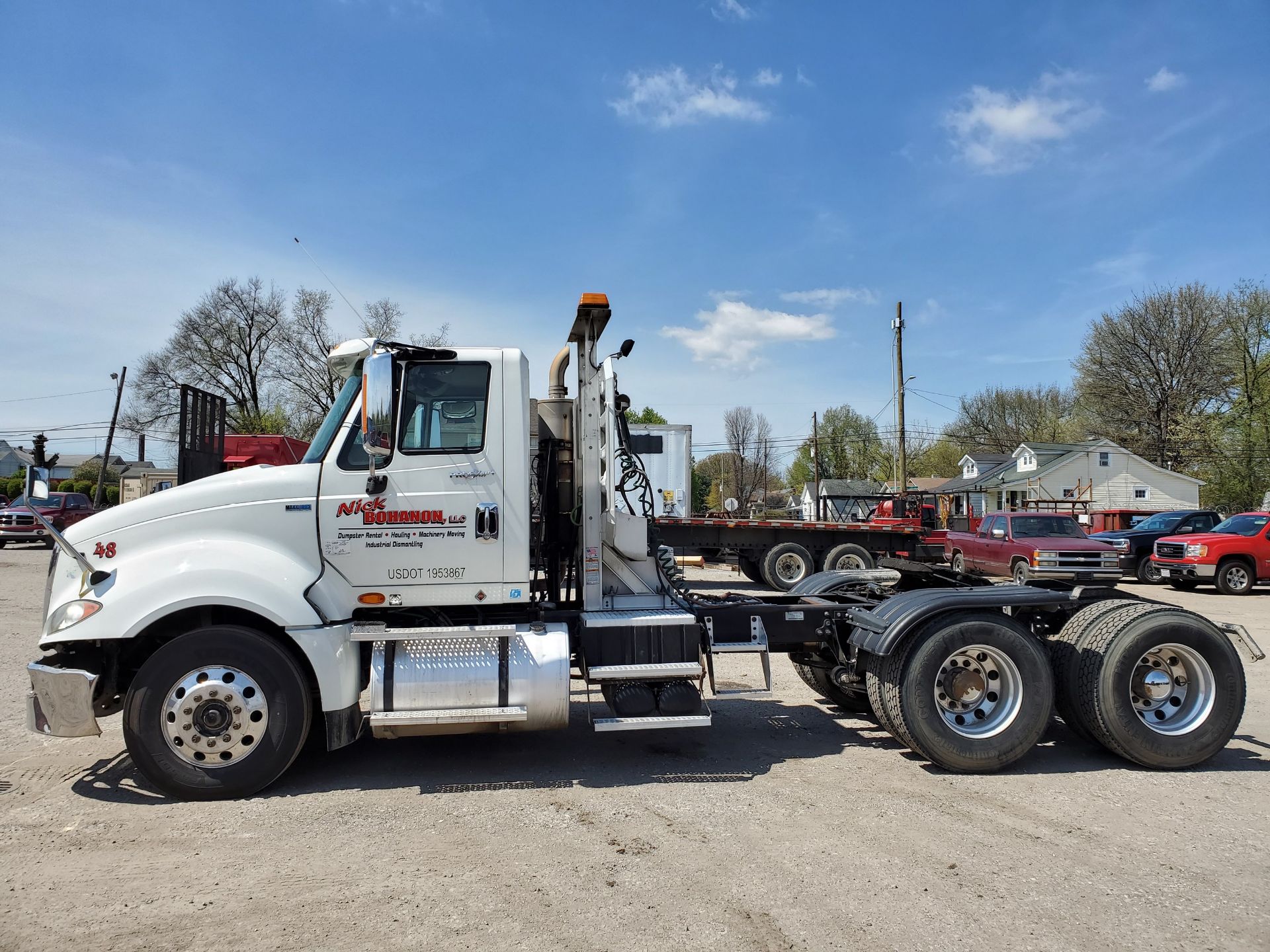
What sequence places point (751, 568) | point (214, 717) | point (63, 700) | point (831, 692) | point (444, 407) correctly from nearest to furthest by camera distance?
point (63, 700) → point (214, 717) → point (444, 407) → point (831, 692) → point (751, 568)

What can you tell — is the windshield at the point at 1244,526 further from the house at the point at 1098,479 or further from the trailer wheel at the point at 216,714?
the house at the point at 1098,479

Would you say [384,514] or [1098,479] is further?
[1098,479]

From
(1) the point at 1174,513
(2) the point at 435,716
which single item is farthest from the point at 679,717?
(1) the point at 1174,513

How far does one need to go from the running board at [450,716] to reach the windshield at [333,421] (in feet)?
5.58

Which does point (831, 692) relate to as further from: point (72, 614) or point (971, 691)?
point (72, 614)

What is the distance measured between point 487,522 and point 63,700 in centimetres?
264

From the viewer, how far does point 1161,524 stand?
21938mm

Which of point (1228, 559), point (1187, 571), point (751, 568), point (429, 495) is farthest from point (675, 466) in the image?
point (429, 495)

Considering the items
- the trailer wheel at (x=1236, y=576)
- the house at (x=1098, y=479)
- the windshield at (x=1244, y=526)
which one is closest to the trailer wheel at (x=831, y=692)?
the trailer wheel at (x=1236, y=576)

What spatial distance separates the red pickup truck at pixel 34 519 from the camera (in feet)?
83.8

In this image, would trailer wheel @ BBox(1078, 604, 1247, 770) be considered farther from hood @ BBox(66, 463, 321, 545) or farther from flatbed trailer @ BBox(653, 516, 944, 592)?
flatbed trailer @ BBox(653, 516, 944, 592)

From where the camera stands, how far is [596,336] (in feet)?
19.7

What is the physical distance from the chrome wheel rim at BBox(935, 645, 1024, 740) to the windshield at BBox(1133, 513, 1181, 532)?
19341mm

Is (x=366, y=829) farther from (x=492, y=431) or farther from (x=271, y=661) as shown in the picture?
(x=492, y=431)
